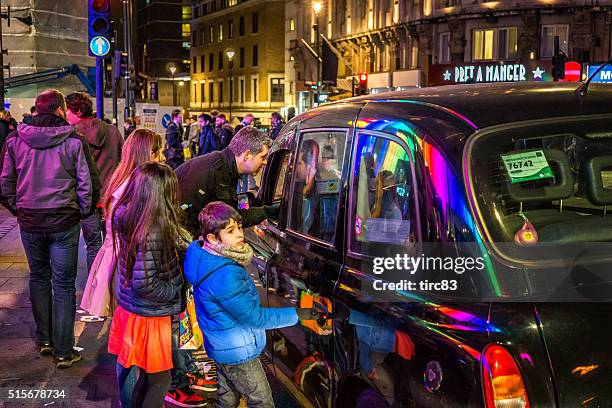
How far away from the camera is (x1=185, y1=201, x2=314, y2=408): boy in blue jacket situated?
376 cm

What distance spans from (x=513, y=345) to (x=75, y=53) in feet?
88.2

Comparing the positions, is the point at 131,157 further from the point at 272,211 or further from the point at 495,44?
the point at 495,44

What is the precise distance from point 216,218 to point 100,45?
8171 mm

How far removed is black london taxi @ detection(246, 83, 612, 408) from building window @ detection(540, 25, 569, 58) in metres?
35.0

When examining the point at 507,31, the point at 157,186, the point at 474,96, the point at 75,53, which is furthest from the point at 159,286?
the point at 507,31

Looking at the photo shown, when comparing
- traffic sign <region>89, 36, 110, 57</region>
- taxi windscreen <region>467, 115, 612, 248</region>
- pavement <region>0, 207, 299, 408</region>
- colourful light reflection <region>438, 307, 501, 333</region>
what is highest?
traffic sign <region>89, 36, 110, 57</region>

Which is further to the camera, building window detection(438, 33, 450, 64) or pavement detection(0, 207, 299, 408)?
building window detection(438, 33, 450, 64)

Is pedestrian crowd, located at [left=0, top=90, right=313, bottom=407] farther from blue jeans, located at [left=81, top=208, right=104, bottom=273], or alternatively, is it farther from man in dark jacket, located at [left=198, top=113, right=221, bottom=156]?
man in dark jacket, located at [left=198, top=113, right=221, bottom=156]

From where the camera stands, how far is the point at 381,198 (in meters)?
3.56

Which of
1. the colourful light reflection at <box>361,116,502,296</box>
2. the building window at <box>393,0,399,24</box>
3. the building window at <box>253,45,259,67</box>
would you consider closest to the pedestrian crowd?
the colourful light reflection at <box>361,116,502,296</box>

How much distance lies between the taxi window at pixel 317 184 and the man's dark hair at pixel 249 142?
2.31ft

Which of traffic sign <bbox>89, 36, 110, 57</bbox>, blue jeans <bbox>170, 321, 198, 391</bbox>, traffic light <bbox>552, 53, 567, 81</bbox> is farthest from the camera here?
traffic light <bbox>552, 53, 567, 81</bbox>

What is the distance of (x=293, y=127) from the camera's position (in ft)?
15.8

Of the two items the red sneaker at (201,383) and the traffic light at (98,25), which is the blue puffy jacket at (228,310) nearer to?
the red sneaker at (201,383)
